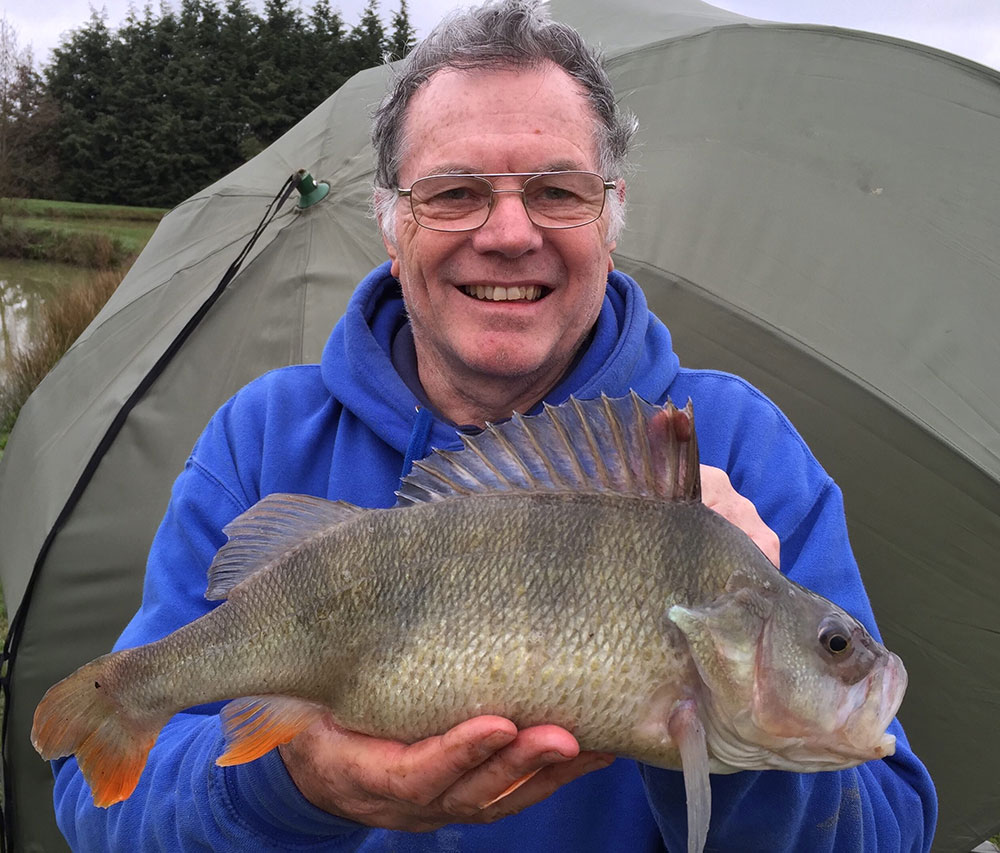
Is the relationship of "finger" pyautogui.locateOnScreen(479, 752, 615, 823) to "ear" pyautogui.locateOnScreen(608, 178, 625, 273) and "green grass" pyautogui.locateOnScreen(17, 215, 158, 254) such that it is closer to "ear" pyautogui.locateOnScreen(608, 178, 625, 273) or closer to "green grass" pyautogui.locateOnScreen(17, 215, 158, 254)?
"ear" pyautogui.locateOnScreen(608, 178, 625, 273)

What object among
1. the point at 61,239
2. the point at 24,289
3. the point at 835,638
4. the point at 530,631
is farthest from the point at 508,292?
the point at 61,239

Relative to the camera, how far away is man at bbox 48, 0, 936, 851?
1.65 meters

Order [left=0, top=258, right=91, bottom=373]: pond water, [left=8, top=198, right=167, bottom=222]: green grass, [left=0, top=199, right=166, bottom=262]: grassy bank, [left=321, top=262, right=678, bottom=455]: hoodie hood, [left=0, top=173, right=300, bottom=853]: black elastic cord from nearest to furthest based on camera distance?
[left=321, top=262, right=678, bottom=455]: hoodie hood → [left=0, top=173, right=300, bottom=853]: black elastic cord → [left=0, top=258, right=91, bottom=373]: pond water → [left=0, top=199, right=166, bottom=262]: grassy bank → [left=8, top=198, right=167, bottom=222]: green grass

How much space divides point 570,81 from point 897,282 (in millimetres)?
1683

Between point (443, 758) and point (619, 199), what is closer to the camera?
point (443, 758)

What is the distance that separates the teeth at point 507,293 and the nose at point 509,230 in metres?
0.08

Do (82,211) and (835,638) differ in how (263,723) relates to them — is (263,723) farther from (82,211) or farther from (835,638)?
(82,211)

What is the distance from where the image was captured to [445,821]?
1.54m

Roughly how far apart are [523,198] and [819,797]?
1.33 meters

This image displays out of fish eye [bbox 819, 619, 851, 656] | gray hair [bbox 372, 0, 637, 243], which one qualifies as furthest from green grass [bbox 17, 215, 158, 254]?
fish eye [bbox 819, 619, 851, 656]

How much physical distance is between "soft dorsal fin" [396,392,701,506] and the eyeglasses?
24.9 inches

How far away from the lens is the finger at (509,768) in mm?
1347

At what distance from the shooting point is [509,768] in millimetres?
1390

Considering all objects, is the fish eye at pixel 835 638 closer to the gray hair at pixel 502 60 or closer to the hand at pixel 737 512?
the hand at pixel 737 512
